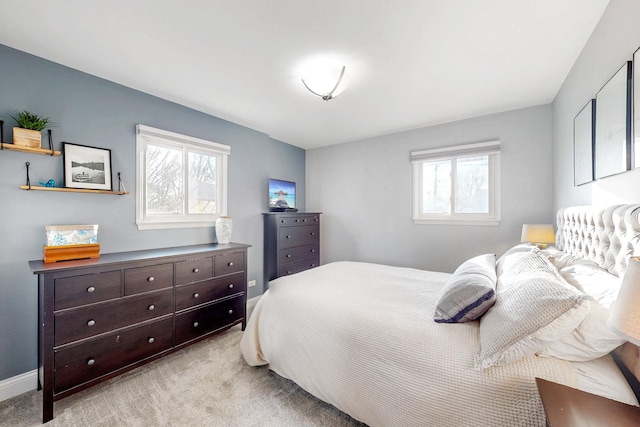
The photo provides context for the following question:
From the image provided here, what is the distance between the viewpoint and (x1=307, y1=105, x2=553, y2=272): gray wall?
2.90 meters

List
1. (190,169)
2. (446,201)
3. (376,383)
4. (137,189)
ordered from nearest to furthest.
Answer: (376,383)
(137,189)
(190,169)
(446,201)

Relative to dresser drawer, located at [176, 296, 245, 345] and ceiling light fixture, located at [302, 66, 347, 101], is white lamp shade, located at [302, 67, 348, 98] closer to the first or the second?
ceiling light fixture, located at [302, 66, 347, 101]

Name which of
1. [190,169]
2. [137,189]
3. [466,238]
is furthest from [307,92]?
[466,238]

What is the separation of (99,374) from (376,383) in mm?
1989

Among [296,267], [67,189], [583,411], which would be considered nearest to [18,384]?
[67,189]

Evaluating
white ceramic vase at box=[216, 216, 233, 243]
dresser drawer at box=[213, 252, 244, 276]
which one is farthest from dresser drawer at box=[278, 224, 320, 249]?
dresser drawer at box=[213, 252, 244, 276]

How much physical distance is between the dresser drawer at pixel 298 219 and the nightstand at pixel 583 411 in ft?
10.7

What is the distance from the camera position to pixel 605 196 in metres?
1.54

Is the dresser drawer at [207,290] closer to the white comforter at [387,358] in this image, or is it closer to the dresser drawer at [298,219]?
the white comforter at [387,358]

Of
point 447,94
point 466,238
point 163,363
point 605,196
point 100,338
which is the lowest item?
point 163,363

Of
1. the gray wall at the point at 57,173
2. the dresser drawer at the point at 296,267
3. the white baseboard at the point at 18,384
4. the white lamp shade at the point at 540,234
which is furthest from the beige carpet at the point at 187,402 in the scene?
the white lamp shade at the point at 540,234

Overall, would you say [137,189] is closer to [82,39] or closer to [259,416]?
[82,39]

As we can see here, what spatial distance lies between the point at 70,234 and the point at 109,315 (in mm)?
712

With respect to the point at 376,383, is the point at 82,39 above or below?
above
